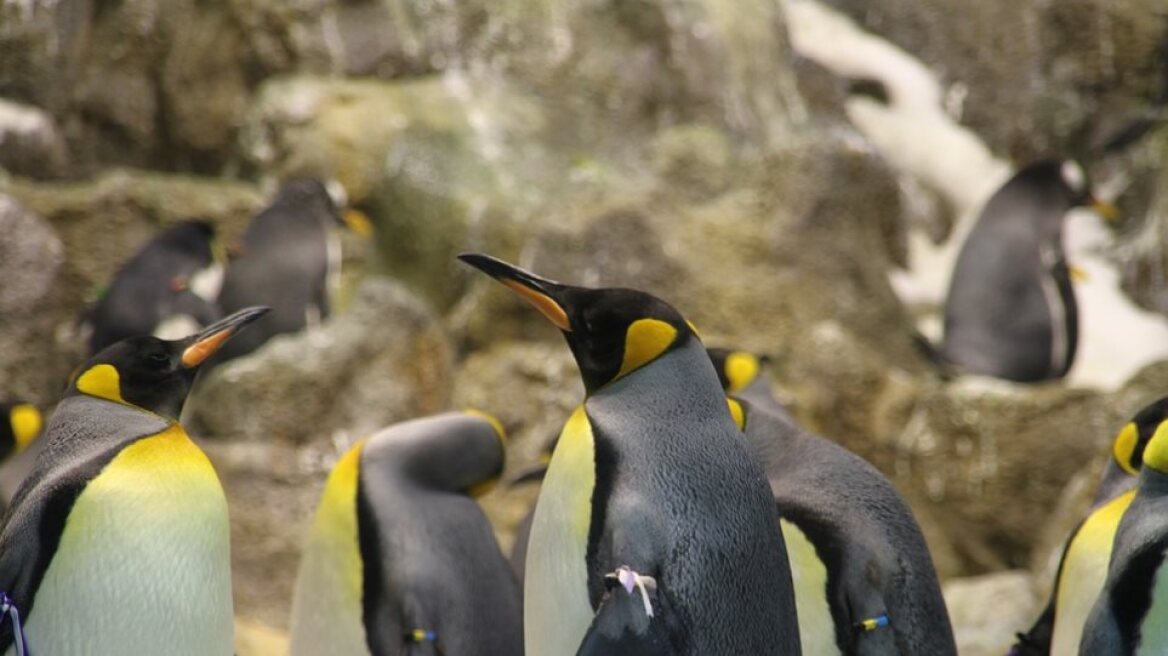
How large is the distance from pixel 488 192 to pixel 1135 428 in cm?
522

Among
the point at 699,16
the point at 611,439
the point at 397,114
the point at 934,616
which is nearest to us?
the point at 611,439

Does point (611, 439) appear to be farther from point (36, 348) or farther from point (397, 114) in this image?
point (397, 114)

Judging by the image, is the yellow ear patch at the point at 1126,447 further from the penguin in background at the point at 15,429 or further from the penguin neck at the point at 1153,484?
the penguin in background at the point at 15,429

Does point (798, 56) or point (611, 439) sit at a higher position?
point (611, 439)

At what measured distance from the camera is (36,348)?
25.6 feet

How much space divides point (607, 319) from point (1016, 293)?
641 centimetres

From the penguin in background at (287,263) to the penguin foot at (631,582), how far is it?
5698 mm

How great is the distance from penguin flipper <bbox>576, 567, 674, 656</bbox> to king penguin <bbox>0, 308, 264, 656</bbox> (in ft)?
2.59

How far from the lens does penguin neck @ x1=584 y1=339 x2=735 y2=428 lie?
2875 millimetres

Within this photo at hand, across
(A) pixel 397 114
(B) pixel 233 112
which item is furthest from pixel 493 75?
(B) pixel 233 112

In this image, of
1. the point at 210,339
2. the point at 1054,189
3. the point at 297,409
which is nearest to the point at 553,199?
the point at 297,409

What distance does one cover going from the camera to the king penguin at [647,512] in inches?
105

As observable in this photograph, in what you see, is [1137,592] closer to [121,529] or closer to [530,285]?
[530,285]

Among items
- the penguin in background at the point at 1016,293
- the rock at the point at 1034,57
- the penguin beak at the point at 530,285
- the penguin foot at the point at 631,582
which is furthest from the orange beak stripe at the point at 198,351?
the rock at the point at 1034,57
